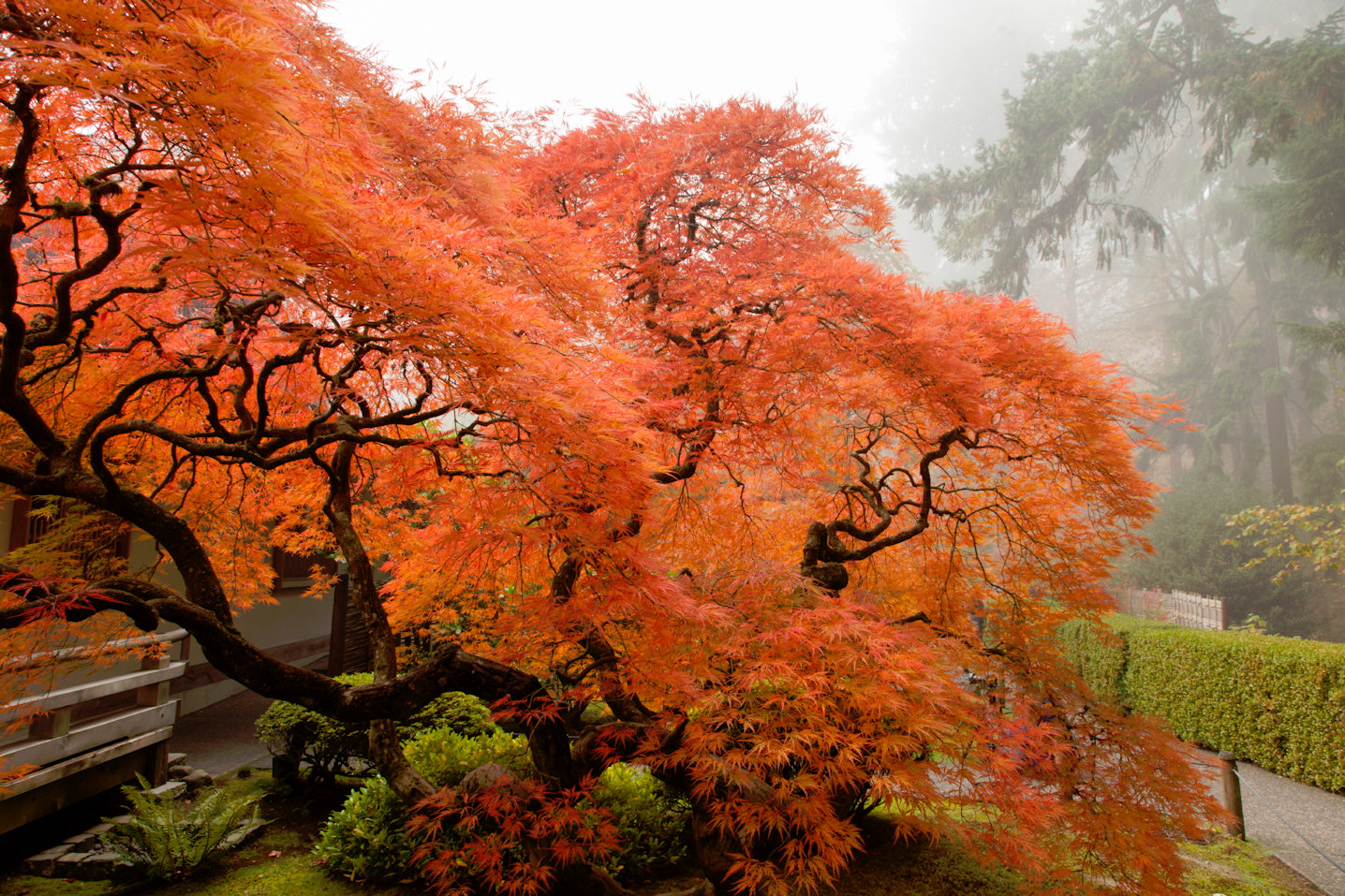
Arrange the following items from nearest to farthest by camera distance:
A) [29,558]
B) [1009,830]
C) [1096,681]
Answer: [1009,830]
[29,558]
[1096,681]

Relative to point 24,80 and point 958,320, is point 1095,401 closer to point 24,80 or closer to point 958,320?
point 958,320

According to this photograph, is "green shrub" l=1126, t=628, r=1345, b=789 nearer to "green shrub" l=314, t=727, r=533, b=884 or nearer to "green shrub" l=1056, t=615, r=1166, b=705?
"green shrub" l=1056, t=615, r=1166, b=705

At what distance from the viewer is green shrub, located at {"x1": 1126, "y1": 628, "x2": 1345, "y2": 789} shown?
576 centimetres

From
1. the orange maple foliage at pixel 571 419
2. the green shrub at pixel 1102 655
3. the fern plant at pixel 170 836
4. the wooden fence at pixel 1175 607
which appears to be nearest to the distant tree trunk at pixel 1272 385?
the wooden fence at pixel 1175 607

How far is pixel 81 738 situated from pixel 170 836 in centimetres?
97

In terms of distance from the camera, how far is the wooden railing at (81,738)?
11.8 feet

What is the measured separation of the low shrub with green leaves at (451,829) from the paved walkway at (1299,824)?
3.16m

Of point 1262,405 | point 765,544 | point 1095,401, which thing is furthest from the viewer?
point 1262,405

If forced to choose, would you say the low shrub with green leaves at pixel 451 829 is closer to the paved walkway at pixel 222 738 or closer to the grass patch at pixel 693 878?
the grass patch at pixel 693 878

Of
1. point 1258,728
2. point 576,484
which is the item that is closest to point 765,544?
point 576,484

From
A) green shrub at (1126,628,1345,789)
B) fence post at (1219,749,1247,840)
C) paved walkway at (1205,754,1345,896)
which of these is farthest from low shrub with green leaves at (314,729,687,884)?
green shrub at (1126,628,1345,789)

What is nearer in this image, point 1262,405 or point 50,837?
point 50,837

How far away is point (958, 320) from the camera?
159 inches

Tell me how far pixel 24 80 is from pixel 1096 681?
11.6 m
